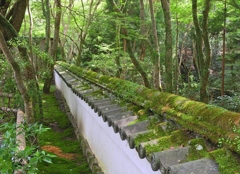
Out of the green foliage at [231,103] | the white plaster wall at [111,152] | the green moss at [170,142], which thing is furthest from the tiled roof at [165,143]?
the green foliage at [231,103]

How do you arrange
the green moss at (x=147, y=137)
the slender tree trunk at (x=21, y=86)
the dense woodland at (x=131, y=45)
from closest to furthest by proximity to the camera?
the green moss at (x=147, y=137) < the slender tree trunk at (x=21, y=86) < the dense woodland at (x=131, y=45)

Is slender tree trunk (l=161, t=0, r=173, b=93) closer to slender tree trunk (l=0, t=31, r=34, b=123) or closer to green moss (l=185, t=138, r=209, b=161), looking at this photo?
slender tree trunk (l=0, t=31, r=34, b=123)

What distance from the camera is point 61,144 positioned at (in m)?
7.27

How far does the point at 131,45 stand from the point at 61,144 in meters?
Answer: 5.84

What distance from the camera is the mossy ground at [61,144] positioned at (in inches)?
217

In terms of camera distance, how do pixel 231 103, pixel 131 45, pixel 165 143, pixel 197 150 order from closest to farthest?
1. pixel 197 150
2. pixel 165 143
3. pixel 231 103
4. pixel 131 45

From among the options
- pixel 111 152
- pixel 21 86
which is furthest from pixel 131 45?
pixel 111 152

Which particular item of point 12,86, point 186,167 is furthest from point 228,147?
point 12,86

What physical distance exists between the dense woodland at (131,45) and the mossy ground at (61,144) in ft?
2.54

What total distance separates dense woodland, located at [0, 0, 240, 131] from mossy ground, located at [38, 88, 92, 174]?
773mm

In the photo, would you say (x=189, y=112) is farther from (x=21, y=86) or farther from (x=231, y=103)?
(x=231, y=103)

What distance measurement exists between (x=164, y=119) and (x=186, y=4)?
7.59 m

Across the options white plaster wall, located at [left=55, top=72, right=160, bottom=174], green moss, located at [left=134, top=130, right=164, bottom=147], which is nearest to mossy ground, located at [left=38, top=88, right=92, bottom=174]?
white plaster wall, located at [left=55, top=72, right=160, bottom=174]

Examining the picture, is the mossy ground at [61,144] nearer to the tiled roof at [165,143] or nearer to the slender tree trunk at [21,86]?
the slender tree trunk at [21,86]
